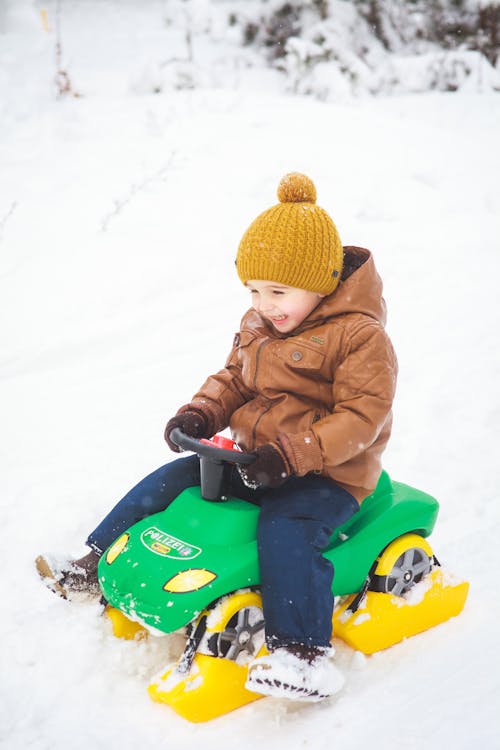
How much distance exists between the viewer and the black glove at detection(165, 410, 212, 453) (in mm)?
2479

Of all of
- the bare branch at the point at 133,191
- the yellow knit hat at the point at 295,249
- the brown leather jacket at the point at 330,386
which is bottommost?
the bare branch at the point at 133,191

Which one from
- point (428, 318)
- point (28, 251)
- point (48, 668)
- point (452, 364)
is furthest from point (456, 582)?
point (28, 251)

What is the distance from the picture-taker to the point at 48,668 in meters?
2.30

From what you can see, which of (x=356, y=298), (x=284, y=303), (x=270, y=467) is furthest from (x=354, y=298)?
(x=270, y=467)

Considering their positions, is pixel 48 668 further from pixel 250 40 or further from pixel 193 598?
pixel 250 40

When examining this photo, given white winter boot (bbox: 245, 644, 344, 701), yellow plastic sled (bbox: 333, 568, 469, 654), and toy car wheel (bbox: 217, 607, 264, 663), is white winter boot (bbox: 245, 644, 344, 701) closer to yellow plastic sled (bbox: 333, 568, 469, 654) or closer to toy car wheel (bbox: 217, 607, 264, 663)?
toy car wheel (bbox: 217, 607, 264, 663)

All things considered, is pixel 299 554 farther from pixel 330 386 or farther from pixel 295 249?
pixel 295 249

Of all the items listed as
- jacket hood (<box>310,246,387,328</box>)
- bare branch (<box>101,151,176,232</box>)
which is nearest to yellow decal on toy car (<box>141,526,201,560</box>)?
jacket hood (<box>310,246,387,328</box>)

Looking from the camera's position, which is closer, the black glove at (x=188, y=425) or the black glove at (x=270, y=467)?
the black glove at (x=270, y=467)

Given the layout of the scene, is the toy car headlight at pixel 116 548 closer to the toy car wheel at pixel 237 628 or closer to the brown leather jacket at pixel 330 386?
the toy car wheel at pixel 237 628

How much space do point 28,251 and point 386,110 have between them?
205 inches

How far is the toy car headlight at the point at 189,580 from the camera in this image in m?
2.12

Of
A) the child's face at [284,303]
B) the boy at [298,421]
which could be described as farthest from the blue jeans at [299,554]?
the child's face at [284,303]

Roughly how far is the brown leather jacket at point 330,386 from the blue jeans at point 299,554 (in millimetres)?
98
